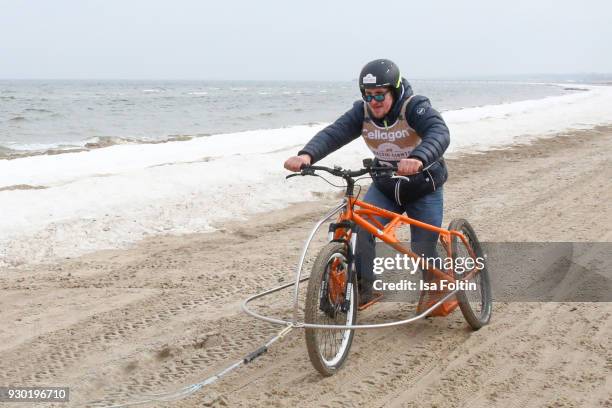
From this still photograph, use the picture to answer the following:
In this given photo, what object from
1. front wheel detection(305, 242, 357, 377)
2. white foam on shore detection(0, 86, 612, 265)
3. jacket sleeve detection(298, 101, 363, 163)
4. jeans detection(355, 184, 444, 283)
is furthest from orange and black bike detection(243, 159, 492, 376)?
white foam on shore detection(0, 86, 612, 265)

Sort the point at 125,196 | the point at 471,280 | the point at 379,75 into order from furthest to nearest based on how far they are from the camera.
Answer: the point at 125,196 → the point at 471,280 → the point at 379,75

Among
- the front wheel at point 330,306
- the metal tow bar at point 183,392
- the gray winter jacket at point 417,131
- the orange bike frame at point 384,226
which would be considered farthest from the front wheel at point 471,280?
the metal tow bar at point 183,392

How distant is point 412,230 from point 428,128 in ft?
2.63

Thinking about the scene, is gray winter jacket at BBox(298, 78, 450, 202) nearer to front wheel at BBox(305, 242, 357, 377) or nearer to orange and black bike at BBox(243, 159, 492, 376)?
orange and black bike at BBox(243, 159, 492, 376)

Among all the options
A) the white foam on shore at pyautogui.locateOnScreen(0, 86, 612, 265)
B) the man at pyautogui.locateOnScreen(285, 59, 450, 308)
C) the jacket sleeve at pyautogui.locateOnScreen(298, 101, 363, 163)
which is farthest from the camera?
the white foam on shore at pyautogui.locateOnScreen(0, 86, 612, 265)

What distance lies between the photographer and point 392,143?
16.1 ft

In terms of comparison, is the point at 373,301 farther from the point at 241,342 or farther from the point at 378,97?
the point at 378,97

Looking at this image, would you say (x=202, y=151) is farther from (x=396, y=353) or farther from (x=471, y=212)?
(x=396, y=353)

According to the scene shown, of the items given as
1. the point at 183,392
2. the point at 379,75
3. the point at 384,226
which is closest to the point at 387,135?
the point at 379,75

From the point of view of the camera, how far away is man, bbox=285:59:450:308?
453 centimetres

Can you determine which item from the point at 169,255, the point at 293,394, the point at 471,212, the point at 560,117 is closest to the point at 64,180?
the point at 169,255

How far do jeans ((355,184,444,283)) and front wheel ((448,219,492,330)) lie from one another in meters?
0.20

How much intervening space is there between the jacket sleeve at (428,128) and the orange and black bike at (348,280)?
1.17 feet

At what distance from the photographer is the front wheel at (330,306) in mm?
3996
